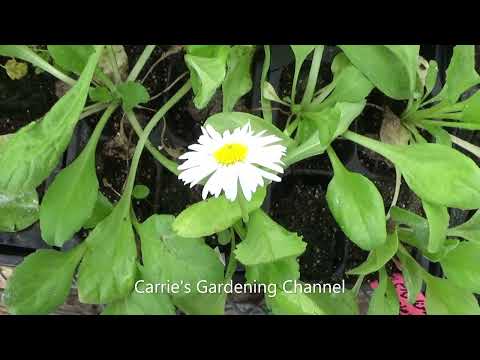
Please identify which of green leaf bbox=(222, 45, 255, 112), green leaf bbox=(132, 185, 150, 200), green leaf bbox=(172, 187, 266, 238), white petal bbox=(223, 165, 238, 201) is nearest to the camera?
white petal bbox=(223, 165, 238, 201)

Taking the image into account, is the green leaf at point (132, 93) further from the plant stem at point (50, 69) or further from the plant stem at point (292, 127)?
the plant stem at point (292, 127)

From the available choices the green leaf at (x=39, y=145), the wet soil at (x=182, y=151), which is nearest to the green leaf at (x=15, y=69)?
the wet soil at (x=182, y=151)

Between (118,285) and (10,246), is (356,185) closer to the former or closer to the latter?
(118,285)

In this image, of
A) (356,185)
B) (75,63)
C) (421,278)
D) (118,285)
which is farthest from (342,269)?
(75,63)

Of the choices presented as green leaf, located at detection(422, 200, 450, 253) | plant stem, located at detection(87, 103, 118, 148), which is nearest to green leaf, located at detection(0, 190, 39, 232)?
plant stem, located at detection(87, 103, 118, 148)

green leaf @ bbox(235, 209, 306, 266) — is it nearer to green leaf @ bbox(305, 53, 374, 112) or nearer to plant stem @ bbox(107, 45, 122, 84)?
green leaf @ bbox(305, 53, 374, 112)

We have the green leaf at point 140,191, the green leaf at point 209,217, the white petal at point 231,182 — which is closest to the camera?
the white petal at point 231,182
